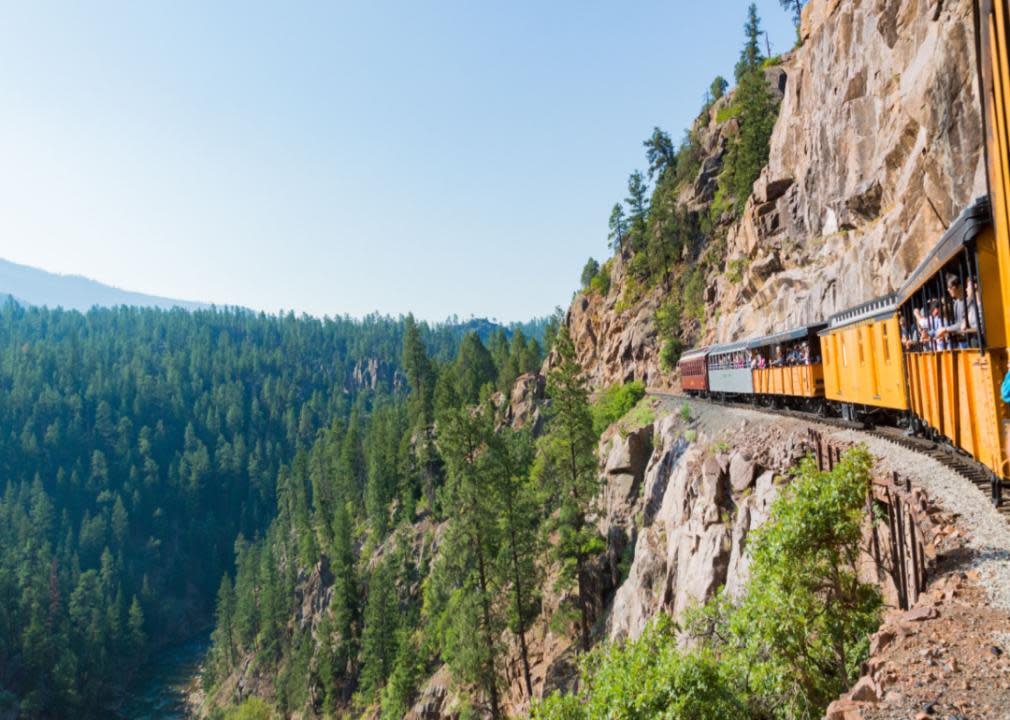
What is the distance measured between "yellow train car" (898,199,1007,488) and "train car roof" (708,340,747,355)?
737 inches

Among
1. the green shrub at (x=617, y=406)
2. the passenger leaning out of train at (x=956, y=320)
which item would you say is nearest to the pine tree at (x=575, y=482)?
the green shrub at (x=617, y=406)

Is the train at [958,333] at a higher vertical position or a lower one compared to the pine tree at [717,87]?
lower

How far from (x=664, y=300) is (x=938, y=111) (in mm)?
40234

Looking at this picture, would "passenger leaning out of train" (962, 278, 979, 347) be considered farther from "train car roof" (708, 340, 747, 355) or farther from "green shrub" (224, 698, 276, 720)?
"green shrub" (224, 698, 276, 720)

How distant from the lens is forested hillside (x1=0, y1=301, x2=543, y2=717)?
82.0 m

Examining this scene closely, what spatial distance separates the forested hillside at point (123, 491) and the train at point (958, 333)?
6067 centimetres

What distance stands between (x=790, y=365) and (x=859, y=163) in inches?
626

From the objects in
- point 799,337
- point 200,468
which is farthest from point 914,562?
point 200,468

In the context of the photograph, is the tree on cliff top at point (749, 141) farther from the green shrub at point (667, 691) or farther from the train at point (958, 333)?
the green shrub at point (667, 691)

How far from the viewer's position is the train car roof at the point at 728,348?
32188 millimetres

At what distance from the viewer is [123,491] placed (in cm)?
13938

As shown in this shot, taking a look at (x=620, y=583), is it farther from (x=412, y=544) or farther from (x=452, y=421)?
(x=412, y=544)

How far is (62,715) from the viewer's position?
74.1 m

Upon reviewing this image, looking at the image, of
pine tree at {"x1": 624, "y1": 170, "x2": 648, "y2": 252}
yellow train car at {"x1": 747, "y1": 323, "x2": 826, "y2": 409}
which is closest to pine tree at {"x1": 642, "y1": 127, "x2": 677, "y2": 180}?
pine tree at {"x1": 624, "y1": 170, "x2": 648, "y2": 252}
